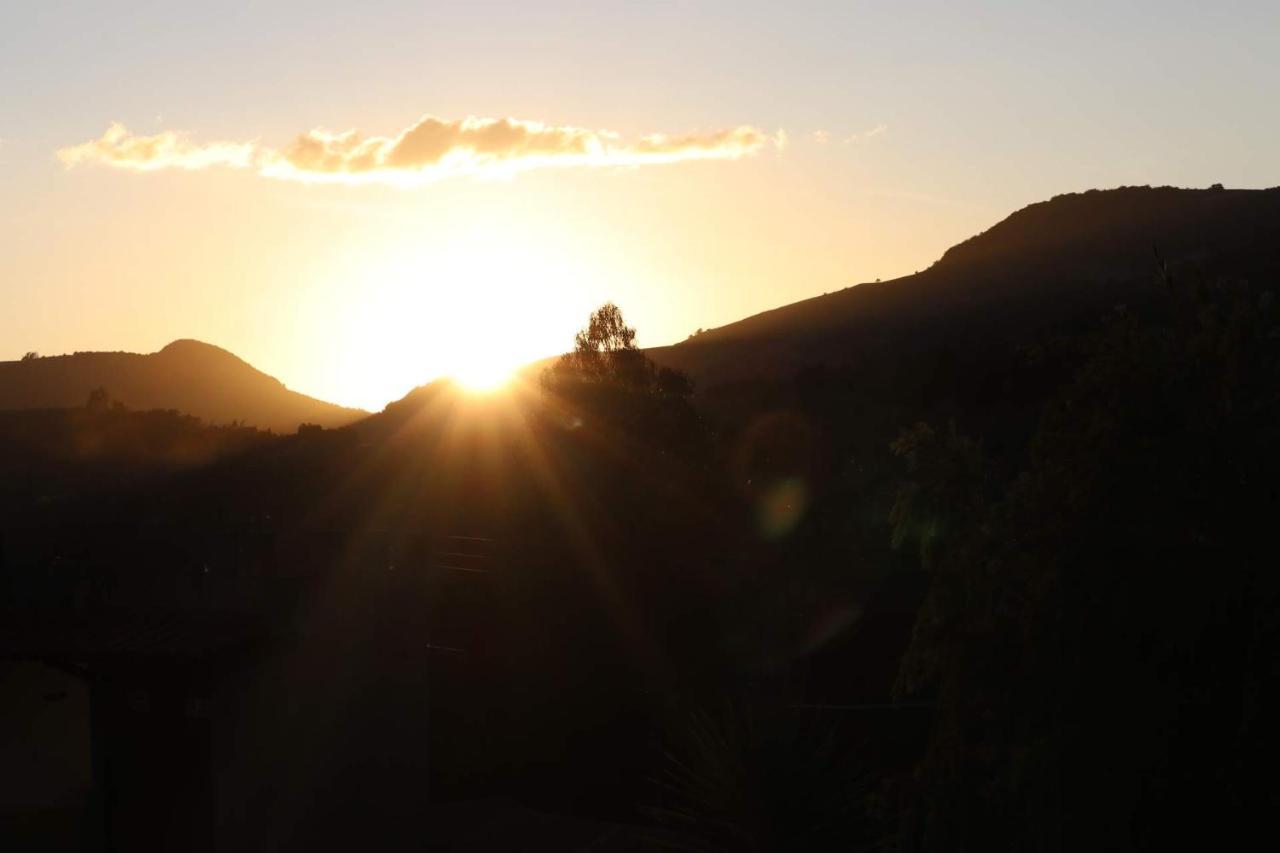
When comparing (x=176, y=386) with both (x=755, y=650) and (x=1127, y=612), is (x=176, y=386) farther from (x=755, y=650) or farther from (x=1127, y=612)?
(x=1127, y=612)

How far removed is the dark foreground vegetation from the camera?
11.0m

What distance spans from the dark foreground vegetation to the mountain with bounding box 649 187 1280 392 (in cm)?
4729

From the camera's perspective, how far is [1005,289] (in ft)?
381

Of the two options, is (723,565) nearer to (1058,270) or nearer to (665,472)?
(665,472)

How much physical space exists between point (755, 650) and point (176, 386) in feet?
392

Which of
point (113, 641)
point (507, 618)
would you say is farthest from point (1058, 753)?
point (507, 618)

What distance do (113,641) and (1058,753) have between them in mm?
12255

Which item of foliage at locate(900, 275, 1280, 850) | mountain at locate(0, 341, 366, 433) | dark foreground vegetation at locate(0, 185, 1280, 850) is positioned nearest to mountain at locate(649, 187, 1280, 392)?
mountain at locate(0, 341, 366, 433)

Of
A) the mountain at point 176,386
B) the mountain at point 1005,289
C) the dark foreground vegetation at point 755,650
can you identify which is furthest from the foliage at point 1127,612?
the mountain at point 176,386

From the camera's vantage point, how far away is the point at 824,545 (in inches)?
1596

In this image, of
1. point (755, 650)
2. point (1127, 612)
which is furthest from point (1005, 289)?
point (1127, 612)

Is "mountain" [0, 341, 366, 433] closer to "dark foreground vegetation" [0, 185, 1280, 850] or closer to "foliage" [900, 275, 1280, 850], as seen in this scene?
"dark foreground vegetation" [0, 185, 1280, 850]

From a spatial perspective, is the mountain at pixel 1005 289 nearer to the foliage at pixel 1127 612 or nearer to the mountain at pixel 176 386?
the mountain at pixel 176 386

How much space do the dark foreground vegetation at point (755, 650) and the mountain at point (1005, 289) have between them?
47.3m
